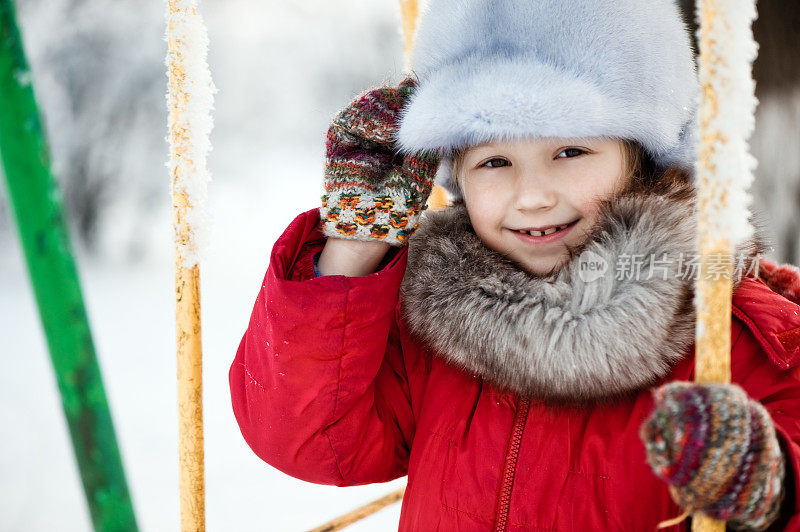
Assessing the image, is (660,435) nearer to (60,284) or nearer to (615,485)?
(615,485)

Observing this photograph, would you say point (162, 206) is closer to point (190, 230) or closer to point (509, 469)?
point (190, 230)

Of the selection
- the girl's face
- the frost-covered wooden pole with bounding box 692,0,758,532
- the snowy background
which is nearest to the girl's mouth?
the girl's face

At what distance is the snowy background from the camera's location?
5.90 feet

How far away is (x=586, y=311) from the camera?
0.66 metres

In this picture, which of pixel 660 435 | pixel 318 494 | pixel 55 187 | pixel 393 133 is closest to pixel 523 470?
pixel 660 435

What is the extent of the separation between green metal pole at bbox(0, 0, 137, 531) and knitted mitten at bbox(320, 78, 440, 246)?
40cm

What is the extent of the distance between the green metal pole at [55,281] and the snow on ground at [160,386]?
0.76 metres

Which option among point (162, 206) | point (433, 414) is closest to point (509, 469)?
point (433, 414)

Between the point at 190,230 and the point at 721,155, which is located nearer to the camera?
the point at 721,155

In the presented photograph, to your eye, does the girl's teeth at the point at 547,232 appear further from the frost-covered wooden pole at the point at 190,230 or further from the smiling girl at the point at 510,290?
the frost-covered wooden pole at the point at 190,230

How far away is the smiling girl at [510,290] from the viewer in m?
0.64

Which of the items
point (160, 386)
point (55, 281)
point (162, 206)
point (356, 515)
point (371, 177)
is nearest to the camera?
point (55, 281)

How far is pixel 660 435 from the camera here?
458 millimetres

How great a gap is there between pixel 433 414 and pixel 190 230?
369 millimetres
